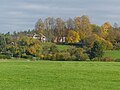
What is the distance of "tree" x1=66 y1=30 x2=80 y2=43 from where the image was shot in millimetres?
127769

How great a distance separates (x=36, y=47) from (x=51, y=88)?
8455 centimetres

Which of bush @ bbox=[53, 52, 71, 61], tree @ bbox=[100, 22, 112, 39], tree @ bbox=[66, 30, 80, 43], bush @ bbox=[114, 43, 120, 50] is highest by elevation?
tree @ bbox=[100, 22, 112, 39]

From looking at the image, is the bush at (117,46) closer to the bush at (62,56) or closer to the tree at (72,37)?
the tree at (72,37)

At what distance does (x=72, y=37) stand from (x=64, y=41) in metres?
3.42

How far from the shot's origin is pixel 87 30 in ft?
440

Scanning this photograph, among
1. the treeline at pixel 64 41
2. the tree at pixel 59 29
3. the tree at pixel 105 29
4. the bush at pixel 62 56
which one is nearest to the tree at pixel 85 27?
the treeline at pixel 64 41

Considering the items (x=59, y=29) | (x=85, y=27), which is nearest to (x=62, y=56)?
(x=85, y=27)

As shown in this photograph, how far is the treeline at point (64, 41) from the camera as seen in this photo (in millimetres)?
94375

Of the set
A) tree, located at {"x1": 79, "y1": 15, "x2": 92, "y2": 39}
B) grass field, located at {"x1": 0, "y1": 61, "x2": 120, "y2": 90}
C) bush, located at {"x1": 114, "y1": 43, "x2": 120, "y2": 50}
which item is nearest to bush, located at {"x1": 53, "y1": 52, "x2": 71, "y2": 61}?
bush, located at {"x1": 114, "y1": 43, "x2": 120, "y2": 50}

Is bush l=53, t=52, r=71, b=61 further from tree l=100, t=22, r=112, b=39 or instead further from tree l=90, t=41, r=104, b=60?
tree l=100, t=22, r=112, b=39

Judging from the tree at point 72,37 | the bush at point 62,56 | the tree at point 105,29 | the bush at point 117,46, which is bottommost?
the bush at point 62,56

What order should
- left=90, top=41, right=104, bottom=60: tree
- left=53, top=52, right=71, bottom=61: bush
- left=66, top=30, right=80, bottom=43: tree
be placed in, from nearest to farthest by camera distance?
left=53, top=52, right=71, bottom=61: bush, left=90, top=41, right=104, bottom=60: tree, left=66, top=30, right=80, bottom=43: tree

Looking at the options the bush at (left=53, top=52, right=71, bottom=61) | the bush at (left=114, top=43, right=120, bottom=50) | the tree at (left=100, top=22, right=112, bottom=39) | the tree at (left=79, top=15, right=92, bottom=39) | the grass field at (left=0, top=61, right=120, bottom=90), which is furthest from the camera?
the tree at (left=79, top=15, right=92, bottom=39)

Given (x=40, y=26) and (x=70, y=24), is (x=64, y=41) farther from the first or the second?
(x=40, y=26)
